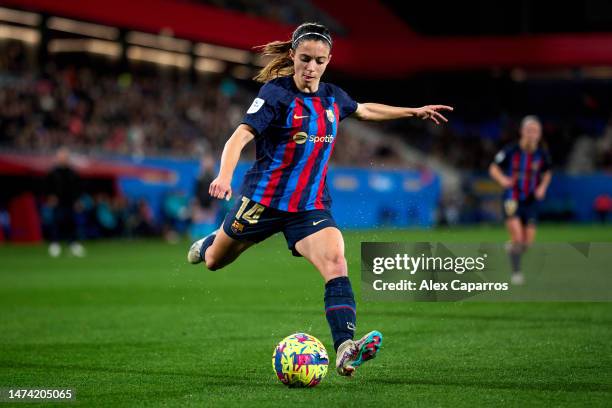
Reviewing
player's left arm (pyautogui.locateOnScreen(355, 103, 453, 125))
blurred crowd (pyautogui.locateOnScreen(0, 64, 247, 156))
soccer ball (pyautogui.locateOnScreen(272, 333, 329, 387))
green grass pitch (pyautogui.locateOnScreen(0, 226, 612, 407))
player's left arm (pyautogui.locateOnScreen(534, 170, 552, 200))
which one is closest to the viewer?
green grass pitch (pyautogui.locateOnScreen(0, 226, 612, 407))

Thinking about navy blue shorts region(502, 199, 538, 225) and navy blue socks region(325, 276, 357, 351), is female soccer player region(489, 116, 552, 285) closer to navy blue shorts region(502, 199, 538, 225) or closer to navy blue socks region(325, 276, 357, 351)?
navy blue shorts region(502, 199, 538, 225)

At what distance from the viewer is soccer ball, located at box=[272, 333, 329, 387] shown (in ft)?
20.9

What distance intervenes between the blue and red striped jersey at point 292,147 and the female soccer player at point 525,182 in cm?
841

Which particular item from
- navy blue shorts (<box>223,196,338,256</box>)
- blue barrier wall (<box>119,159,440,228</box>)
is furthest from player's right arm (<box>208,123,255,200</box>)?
blue barrier wall (<box>119,159,440,228</box>)

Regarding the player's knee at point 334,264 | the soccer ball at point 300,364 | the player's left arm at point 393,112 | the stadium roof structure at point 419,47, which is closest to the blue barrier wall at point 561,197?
the stadium roof structure at point 419,47

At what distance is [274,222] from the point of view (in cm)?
692

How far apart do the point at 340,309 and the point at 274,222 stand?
2.72 ft

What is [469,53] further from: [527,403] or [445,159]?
[527,403]

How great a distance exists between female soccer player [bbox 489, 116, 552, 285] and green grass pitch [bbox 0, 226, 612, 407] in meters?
2.63

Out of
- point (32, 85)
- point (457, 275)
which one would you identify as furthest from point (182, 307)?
point (32, 85)

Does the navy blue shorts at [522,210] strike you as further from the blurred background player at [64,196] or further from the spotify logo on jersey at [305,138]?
the blurred background player at [64,196]

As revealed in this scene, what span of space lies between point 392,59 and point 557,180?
1114cm

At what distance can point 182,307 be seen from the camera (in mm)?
11953

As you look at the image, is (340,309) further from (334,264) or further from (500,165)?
(500,165)
